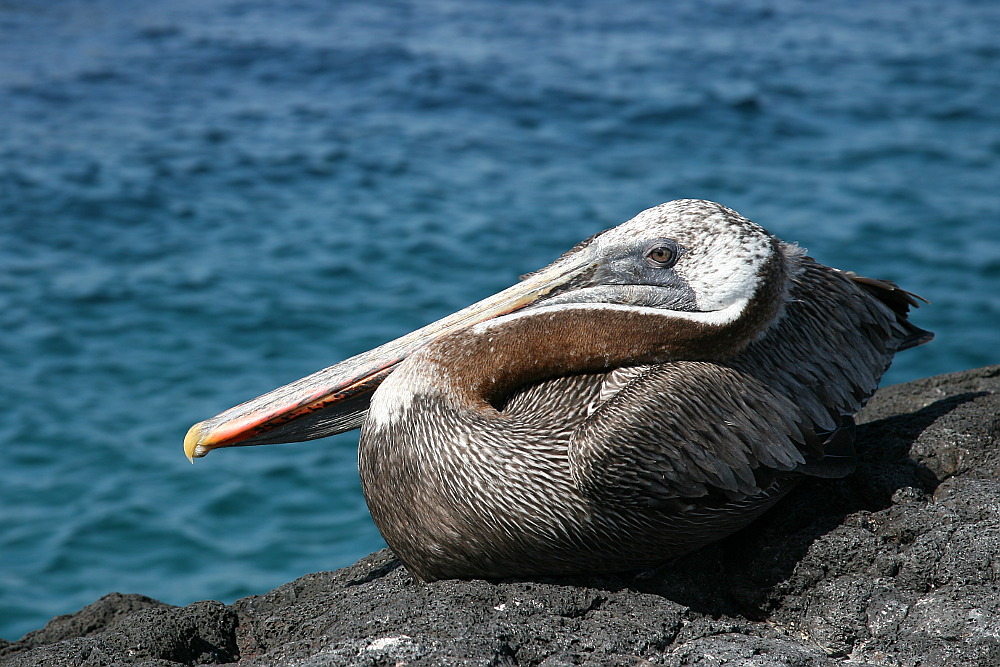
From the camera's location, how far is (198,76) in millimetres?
14211

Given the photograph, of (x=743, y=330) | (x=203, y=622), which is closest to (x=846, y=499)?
(x=743, y=330)

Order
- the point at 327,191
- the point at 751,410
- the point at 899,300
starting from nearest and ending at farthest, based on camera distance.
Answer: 1. the point at 751,410
2. the point at 899,300
3. the point at 327,191

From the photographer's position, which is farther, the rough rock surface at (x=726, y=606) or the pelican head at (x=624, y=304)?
the pelican head at (x=624, y=304)

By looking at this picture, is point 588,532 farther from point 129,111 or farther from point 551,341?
point 129,111

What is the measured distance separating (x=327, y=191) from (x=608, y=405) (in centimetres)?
851

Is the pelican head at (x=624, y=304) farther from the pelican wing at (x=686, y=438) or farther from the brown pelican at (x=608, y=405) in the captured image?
the pelican wing at (x=686, y=438)

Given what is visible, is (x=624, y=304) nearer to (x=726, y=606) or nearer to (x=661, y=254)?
(x=661, y=254)

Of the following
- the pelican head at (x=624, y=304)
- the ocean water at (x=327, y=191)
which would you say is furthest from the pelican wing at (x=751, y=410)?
the ocean water at (x=327, y=191)

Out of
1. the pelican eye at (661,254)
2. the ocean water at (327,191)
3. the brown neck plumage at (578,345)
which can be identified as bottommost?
the ocean water at (327,191)

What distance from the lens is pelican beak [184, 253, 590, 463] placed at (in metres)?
3.83

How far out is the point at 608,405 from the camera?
3350 millimetres

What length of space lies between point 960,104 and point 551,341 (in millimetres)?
11687

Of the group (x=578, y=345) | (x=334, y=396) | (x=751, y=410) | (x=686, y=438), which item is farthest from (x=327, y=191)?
(x=686, y=438)

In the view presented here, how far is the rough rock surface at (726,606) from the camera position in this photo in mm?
3141
